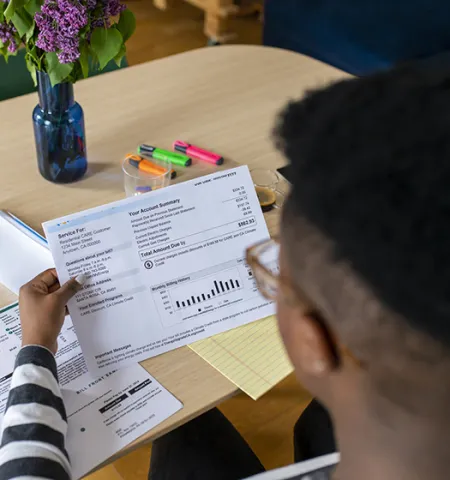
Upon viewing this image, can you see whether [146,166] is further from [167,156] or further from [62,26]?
[62,26]

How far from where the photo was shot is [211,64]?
1.51 metres

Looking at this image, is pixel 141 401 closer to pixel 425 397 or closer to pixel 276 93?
pixel 425 397

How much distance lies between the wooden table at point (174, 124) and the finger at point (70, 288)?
0.45 feet

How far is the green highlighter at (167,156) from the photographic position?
3.85 feet

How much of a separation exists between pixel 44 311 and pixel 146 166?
0.41m

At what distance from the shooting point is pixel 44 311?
812 mm

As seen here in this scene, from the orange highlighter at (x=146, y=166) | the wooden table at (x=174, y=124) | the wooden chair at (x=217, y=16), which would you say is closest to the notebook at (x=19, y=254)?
the wooden table at (x=174, y=124)

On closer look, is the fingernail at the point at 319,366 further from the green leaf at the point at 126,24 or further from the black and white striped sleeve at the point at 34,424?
the green leaf at the point at 126,24

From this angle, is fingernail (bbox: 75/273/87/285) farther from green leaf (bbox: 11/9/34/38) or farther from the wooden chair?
the wooden chair

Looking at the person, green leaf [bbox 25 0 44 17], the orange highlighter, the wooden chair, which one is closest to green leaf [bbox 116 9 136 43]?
green leaf [bbox 25 0 44 17]

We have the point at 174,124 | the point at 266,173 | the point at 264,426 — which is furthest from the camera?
the point at 264,426

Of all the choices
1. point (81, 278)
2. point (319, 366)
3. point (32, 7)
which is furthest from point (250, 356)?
point (32, 7)

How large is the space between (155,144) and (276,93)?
0.37 metres

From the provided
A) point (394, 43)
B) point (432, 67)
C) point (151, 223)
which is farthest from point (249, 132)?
point (394, 43)
